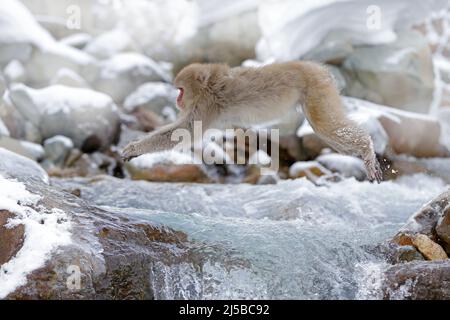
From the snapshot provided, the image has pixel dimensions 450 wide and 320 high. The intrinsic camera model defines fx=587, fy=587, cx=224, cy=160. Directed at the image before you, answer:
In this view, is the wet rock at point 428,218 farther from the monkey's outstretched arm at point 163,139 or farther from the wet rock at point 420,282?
the monkey's outstretched arm at point 163,139

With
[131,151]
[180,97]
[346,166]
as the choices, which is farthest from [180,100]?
[346,166]

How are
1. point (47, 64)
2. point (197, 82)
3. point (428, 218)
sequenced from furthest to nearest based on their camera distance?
1. point (47, 64)
2. point (197, 82)
3. point (428, 218)

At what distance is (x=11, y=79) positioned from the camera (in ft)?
33.3

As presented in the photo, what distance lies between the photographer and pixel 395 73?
9.94 m

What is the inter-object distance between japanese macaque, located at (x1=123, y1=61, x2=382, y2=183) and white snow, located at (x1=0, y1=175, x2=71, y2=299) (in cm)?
125

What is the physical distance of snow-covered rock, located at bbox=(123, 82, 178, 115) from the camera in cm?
1049

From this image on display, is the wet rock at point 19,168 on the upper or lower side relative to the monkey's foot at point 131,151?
lower

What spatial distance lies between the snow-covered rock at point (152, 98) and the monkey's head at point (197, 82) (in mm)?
6142

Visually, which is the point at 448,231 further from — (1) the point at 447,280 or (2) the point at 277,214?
(2) the point at 277,214

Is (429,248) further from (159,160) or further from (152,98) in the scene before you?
(152,98)

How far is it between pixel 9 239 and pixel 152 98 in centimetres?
789

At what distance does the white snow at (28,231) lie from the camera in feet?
8.61

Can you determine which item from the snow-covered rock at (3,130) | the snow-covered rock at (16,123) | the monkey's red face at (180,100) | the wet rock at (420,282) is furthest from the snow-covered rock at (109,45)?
the wet rock at (420,282)

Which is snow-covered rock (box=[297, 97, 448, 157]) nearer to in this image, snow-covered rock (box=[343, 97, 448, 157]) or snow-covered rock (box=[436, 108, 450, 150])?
snow-covered rock (box=[343, 97, 448, 157])
